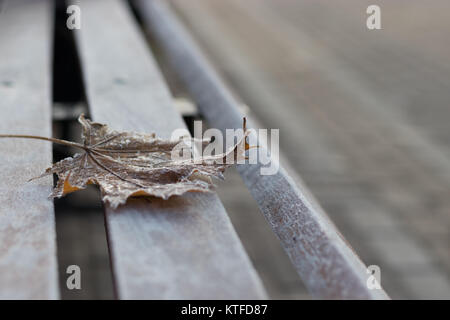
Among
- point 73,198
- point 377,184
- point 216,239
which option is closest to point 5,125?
point 216,239

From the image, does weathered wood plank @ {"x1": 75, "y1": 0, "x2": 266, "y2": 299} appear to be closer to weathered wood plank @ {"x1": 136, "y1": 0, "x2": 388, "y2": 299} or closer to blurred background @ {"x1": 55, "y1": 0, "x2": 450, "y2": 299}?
weathered wood plank @ {"x1": 136, "y1": 0, "x2": 388, "y2": 299}

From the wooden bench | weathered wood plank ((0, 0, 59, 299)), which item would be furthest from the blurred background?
the wooden bench

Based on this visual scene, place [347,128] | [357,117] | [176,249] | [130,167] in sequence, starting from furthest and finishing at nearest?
[357,117] < [347,128] < [130,167] < [176,249]

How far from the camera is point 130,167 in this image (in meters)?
0.96

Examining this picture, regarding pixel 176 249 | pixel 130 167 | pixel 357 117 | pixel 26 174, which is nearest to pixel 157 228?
pixel 176 249

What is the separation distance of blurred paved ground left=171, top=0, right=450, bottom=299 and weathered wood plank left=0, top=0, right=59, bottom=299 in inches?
56.2

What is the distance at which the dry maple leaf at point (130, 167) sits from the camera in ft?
2.91

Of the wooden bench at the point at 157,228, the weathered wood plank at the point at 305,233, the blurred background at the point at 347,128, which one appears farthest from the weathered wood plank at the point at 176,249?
the blurred background at the point at 347,128

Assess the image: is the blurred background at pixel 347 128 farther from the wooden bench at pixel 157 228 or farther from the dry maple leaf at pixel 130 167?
the dry maple leaf at pixel 130 167

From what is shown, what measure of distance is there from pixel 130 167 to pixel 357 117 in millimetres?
3537

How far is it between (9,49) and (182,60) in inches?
24.3

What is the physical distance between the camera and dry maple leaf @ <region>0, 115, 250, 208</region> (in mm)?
886

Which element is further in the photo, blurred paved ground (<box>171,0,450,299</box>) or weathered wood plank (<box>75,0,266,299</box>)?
blurred paved ground (<box>171,0,450,299</box>)

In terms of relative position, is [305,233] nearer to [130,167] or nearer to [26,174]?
[130,167]
